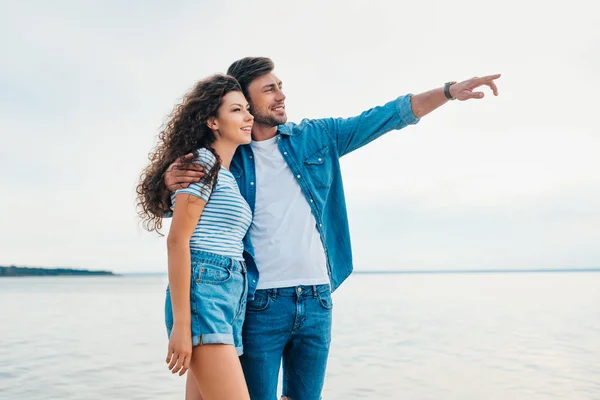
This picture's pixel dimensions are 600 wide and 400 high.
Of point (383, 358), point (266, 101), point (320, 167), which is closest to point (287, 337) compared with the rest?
point (320, 167)

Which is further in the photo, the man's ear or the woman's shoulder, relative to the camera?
the man's ear

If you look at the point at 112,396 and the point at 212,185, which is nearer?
the point at 212,185

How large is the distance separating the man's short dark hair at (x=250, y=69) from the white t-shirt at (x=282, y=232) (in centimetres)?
35

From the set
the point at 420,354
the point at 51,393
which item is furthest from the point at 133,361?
the point at 420,354

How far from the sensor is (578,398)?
23.6 ft

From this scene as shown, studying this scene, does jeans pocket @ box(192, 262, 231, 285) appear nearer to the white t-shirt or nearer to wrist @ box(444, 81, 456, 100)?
the white t-shirt

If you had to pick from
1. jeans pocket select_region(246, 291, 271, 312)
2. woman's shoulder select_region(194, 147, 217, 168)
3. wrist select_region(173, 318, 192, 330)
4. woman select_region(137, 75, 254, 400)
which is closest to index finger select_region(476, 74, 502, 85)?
woman select_region(137, 75, 254, 400)

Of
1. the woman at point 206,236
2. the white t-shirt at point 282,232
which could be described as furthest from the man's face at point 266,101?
the woman at point 206,236

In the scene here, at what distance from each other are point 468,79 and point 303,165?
97 cm

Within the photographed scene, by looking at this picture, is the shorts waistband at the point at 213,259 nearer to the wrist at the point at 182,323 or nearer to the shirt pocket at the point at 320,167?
the wrist at the point at 182,323

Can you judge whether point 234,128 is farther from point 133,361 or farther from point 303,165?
point 133,361

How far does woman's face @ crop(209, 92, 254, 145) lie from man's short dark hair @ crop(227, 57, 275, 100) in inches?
14.6

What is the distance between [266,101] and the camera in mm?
3223

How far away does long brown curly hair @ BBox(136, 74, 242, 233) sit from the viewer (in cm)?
277
